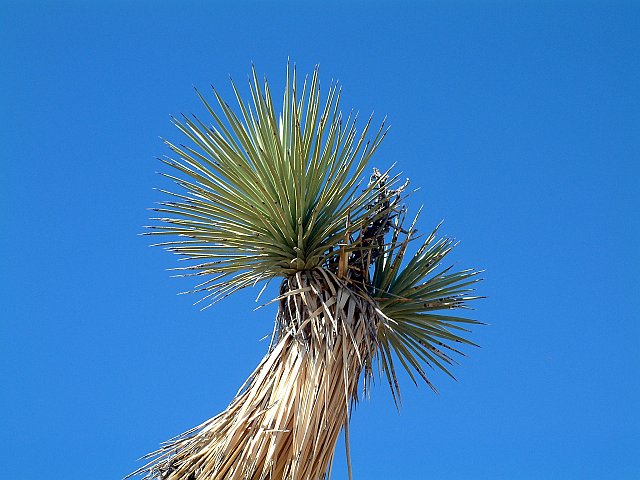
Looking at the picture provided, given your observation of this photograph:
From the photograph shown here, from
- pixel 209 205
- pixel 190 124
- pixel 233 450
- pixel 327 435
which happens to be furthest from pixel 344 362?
pixel 190 124

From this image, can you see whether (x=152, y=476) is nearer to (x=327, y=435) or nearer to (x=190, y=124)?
(x=327, y=435)

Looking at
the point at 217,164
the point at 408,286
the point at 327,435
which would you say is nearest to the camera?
the point at 327,435

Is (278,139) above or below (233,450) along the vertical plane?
above

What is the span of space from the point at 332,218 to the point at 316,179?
0.91ft

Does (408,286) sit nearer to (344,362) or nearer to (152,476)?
(344,362)

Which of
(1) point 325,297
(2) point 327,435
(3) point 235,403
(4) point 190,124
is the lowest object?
(2) point 327,435

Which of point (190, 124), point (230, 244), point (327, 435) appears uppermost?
point (190, 124)

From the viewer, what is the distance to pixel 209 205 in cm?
622

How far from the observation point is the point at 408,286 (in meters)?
6.63

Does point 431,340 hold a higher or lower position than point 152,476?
higher

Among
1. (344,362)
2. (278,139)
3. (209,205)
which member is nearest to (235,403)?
(344,362)

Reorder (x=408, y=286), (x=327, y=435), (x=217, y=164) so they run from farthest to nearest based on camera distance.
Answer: (x=408, y=286), (x=217, y=164), (x=327, y=435)

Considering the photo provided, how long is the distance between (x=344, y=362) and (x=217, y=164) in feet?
4.87

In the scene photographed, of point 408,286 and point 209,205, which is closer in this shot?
point 209,205
